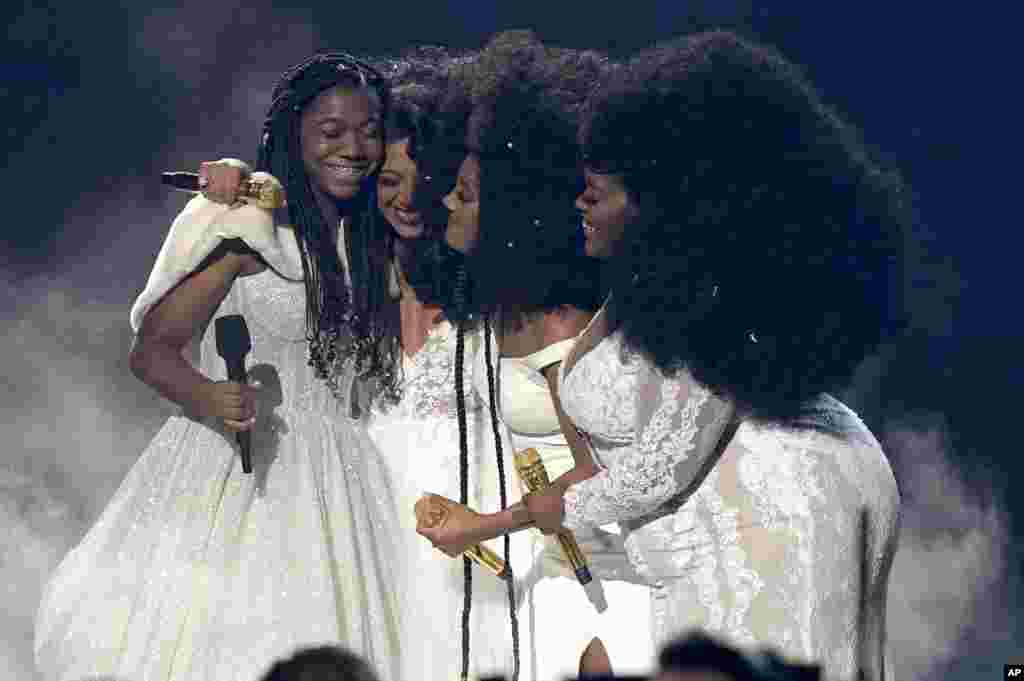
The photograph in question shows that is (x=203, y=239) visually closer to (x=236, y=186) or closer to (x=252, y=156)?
(x=236, y=186)

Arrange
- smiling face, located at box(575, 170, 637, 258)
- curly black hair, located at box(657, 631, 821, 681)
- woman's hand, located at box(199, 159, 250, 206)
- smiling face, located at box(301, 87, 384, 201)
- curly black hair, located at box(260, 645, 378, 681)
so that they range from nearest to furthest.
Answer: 1. curly black hair, located at box(657, 631, 821, 681)
2. curly black hair, located at box(260, 645, 378, 681)
3. smiling face, located at box(575, 170, 637, 258)
4. woman's hand, located at box(199, 159, 250, 206)
5. smiling face, located at box(301, 87, 384, 201)

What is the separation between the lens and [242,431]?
13.1ft

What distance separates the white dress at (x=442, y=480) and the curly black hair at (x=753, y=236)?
2.65ft

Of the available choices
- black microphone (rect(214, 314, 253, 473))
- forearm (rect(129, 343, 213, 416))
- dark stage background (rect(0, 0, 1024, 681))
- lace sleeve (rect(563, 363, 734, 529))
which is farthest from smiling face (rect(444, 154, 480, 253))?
dark stage background (rect(0, 0, 1024, 681))

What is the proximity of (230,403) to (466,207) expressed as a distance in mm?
548

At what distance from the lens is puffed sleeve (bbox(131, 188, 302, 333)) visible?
158 inches

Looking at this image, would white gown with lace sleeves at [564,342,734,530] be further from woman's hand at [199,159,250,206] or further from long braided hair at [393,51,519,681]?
woman's hand at [199,159,250,206]

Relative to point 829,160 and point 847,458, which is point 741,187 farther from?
point 847,458

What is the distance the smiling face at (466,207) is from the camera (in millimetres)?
4035

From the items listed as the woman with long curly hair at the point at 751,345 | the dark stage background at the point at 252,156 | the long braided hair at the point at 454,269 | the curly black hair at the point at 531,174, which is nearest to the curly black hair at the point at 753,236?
the woman with long curly hair at the point at 751,345

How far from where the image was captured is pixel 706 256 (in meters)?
3.42

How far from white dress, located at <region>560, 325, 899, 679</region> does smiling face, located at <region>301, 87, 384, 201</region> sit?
29.6 inches

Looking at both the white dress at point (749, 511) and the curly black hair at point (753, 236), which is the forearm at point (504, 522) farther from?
the curly black hair at point (753, 236)

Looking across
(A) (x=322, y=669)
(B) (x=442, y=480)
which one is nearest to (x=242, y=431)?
(B) (x=442, y=480)
